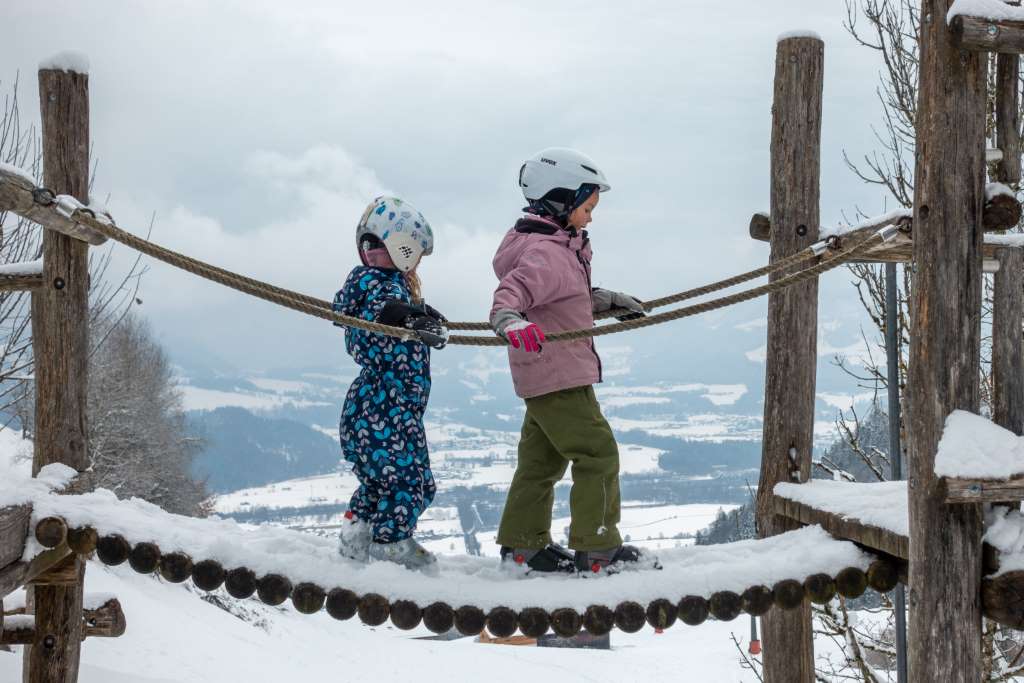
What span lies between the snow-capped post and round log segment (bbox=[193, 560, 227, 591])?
282cm

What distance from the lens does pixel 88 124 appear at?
407cm

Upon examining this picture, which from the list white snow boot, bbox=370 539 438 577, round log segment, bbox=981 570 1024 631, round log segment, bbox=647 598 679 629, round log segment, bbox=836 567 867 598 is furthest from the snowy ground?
round log segment, bbox=981 570 1024 631

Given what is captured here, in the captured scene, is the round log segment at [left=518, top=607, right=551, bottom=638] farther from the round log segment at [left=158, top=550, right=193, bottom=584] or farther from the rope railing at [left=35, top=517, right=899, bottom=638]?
the round log segment at [left=158, top=550, right=193, bottom=584]

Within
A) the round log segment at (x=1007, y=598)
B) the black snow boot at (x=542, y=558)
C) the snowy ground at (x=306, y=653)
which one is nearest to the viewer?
the round log segment at (x=1007, y=598)

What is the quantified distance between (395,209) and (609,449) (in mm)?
1161

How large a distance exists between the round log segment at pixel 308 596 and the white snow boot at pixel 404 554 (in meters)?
0.24

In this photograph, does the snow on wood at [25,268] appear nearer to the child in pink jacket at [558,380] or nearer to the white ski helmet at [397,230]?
the white ski helmet at [397,230]

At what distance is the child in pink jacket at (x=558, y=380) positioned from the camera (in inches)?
139

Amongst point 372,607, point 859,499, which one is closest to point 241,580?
point 372,607

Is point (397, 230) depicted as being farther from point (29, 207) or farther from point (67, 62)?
point (67, 62)

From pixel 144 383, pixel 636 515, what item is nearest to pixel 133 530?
pixel 144 383

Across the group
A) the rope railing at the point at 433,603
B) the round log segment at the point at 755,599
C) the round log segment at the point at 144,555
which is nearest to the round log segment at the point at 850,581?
the rope railing at the point at 433,603

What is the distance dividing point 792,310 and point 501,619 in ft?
7.02

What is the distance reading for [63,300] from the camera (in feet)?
13.3
